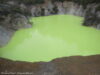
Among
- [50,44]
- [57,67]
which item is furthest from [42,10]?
[57,67]

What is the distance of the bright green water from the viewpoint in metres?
7.43

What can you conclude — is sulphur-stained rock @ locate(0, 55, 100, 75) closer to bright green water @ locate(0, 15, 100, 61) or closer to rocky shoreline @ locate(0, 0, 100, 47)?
bright green water @ locate(0, 15, 100, 61)

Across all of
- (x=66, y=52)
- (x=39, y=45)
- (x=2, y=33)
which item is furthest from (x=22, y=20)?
(x=66, y=52)

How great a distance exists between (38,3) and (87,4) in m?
6.11

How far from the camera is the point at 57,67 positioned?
18.6 ft

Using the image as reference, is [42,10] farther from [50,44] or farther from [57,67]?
[57,67]

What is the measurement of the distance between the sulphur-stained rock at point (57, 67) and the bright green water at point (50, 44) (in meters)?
0.97

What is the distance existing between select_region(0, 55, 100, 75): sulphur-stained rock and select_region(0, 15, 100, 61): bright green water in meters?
0.97

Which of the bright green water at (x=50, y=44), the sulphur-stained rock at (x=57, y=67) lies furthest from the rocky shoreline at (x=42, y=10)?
the sulphur-stained rock at (x=57, y=67)

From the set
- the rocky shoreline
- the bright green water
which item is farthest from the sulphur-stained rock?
the rocky shoreline

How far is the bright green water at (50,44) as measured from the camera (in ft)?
24.4

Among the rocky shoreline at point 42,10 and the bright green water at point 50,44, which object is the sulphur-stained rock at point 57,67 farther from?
the rocky shoreline at point 42,10

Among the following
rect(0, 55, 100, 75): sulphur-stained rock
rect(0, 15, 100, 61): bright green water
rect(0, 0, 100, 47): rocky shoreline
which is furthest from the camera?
rect(0, 0, 100, 47): rocky shoreline

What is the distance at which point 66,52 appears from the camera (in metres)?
7.64
